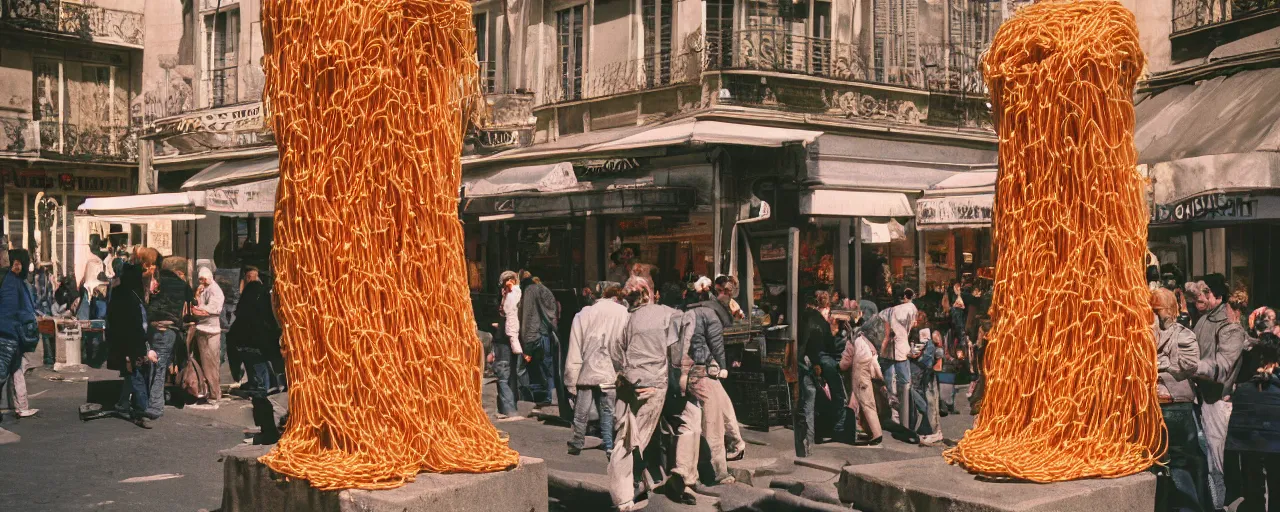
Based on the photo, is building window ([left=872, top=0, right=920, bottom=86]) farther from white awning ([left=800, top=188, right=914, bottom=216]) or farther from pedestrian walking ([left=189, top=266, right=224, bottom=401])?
pedestrian walking ([left=189, top=266, right=224, bottom=401])

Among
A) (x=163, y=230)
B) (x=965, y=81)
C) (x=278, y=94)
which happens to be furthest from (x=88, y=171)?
(x=278, y=94)

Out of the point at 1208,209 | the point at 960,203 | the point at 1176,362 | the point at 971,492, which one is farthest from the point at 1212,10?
the point at 971,492

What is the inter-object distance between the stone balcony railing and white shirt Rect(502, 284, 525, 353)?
21.9m

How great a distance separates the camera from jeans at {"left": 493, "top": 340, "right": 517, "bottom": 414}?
1332 centimetres

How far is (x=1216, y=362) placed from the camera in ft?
26.1

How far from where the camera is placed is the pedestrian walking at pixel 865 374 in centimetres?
1192

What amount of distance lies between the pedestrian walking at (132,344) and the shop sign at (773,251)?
8.48m

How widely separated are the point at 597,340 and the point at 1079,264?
6.17 meters

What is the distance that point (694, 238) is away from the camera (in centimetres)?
1923

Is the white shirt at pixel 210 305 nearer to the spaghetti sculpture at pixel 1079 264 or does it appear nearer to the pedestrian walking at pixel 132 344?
the pedestrian walking at pixel 132 344

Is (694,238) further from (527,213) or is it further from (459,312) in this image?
(459,312)

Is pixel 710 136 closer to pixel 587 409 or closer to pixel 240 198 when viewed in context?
pixel 587 409

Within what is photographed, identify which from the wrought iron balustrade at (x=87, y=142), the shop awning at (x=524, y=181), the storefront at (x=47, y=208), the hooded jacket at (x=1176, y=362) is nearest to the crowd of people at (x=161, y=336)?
the shop awning at (x=524, y=181)

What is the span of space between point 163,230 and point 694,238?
45.7 feet
